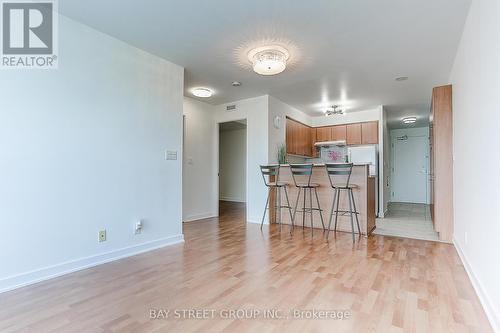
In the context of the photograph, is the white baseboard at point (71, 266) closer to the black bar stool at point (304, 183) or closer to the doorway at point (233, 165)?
the black bar stool at point (304, 183)

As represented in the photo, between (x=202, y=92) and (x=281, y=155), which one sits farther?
(x=281, y=155)

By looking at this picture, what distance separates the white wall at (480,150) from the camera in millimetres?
1619

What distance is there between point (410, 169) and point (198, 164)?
22.5 feet

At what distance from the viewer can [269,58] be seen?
3.01m

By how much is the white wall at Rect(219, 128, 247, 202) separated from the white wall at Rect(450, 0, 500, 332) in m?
5.91

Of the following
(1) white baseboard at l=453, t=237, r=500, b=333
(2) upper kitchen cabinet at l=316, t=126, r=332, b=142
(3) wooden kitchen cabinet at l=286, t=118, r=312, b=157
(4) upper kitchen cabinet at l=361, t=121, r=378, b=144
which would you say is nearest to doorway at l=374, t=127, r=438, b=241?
(4) upper kitchen cabinet at l=361, t=121, r=378, b=144

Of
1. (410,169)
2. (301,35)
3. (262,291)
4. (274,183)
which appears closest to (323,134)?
(274,183)

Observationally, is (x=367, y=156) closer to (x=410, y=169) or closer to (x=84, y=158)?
(x=410, y=169)

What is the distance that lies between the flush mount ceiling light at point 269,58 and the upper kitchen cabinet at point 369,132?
12.0ft

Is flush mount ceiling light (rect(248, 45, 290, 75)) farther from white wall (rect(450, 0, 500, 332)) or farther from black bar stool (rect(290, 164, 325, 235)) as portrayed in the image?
white wall (rect(450, 0, 500, 332))

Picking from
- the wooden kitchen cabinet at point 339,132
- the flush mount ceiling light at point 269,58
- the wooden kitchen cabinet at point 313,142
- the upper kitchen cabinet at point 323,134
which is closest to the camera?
the flush mount ceiling light at point 269,58

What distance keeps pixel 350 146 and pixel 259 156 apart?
2.64m

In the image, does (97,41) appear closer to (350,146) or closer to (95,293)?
(95,293)

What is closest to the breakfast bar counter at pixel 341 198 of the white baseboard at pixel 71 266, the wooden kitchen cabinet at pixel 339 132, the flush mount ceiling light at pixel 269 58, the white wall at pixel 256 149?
the white wall at pixel 256 149
